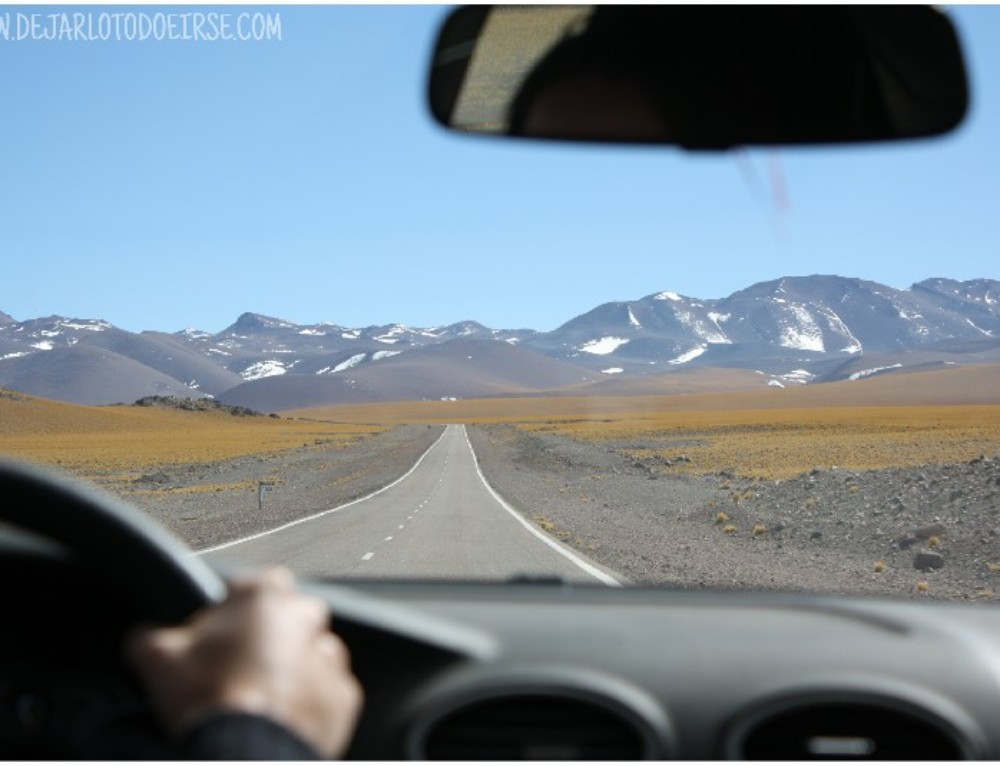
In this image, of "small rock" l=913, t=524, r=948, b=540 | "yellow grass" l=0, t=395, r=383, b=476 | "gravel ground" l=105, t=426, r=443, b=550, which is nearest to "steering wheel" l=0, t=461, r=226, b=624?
"small rock" l=913, t=524, r=948, b=540

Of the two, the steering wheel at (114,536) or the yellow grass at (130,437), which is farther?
the yellow grass at (130,437)

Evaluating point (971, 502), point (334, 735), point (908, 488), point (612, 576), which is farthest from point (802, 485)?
point (334, 735)

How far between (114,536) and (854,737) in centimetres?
204

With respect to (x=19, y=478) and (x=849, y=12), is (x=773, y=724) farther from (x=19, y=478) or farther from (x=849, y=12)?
(x=19, y=478)

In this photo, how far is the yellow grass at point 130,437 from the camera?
59.8 meters

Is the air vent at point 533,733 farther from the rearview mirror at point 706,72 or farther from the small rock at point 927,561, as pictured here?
the small rock at point 927,561

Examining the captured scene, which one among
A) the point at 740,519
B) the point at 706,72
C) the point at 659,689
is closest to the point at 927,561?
the point at 740,519

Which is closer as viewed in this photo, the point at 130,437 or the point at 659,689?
the point at 659,689

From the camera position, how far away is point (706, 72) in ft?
8.88

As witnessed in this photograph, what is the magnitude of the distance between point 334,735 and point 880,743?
6.60 ft

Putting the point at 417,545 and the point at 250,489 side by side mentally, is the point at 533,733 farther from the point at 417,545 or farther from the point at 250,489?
the point at 250,489

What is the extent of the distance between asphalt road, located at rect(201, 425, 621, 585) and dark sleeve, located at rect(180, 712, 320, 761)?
276 inches

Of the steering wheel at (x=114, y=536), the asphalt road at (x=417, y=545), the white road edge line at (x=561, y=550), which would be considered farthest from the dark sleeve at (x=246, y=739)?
the asphalt road at (x=417, y=545)

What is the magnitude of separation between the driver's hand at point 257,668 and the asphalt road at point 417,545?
22.5 ft
